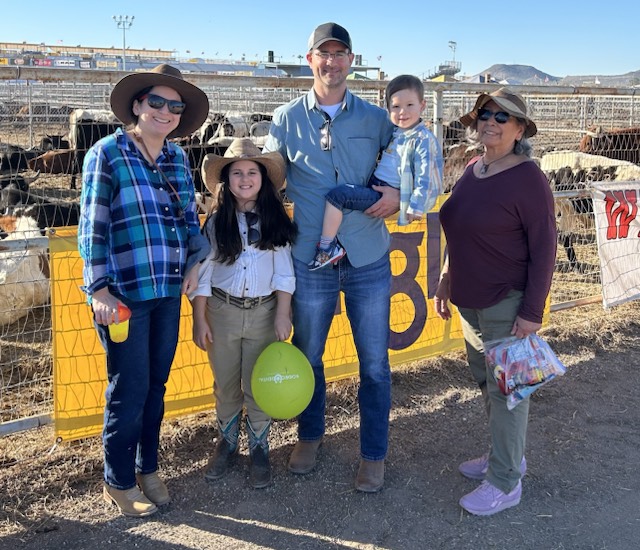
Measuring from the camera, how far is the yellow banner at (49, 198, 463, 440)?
343 cm

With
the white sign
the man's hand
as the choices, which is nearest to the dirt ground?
the man's hand

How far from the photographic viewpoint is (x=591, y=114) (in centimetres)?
1770

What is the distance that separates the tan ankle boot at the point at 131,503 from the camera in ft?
9.87

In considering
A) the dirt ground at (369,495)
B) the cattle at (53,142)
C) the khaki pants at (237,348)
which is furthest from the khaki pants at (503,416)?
the cattle at (53,142)

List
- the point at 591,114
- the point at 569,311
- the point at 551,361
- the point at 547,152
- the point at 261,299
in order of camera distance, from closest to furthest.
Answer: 1. the point at 551,361
2. the point at 261,299
3. the point at 569,311
4. the point at 547,152
5. the point at 591,114

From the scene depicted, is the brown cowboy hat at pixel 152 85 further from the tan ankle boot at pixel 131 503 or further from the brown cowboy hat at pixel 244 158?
the tan ankle boot at pixel 131 503

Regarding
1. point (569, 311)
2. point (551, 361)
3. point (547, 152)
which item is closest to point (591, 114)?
point (547, 152)

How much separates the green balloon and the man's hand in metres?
0.78

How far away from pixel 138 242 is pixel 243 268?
574 mm

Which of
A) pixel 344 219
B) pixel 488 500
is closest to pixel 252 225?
pixel 344 219

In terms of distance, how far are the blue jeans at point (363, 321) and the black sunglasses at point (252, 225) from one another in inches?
9.8

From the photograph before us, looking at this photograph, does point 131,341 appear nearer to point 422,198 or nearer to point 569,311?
point 422,198

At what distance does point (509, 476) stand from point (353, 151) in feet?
5.83

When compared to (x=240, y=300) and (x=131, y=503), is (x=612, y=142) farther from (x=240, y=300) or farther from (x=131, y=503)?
(x=131, y=503)
